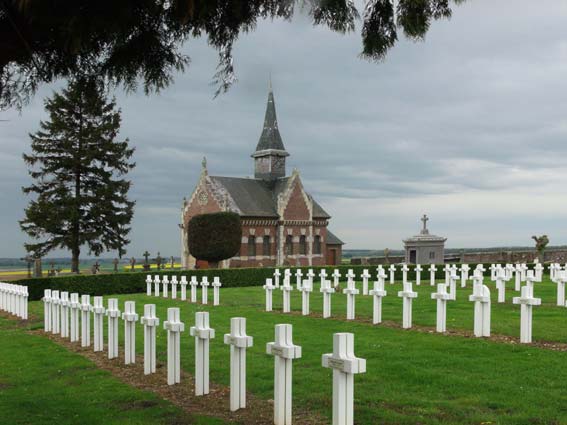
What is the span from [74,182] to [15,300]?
2102cm

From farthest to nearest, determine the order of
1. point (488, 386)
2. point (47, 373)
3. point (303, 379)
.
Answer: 1. point (47, 373)
2. point (303, 379)
3. point (488, 386)

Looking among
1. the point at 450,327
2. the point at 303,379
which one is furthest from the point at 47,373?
the point at 450,327

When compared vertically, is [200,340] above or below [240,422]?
above

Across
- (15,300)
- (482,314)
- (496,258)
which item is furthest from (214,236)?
(482,314)

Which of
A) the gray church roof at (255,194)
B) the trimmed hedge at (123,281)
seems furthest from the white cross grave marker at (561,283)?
the gray church roof at (255,194)

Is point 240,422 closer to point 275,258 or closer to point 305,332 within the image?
point 305,332

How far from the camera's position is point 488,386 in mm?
7043

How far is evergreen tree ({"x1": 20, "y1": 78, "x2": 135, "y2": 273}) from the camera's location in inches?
1427

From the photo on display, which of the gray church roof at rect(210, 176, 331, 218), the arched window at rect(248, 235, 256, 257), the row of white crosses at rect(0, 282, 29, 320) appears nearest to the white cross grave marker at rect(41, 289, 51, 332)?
the row of white crosses at rect(0, 282, 29, 320)

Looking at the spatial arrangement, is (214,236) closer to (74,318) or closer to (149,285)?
(149,285)

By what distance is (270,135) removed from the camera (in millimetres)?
52469

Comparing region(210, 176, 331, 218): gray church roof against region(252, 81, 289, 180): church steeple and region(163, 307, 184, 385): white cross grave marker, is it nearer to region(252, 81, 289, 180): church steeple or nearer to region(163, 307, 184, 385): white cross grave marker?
region(252, 81, 289, 180): church steeple

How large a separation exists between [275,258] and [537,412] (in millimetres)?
41062

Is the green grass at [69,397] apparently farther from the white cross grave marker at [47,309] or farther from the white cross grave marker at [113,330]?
the white cross grave marker at [47,309]
